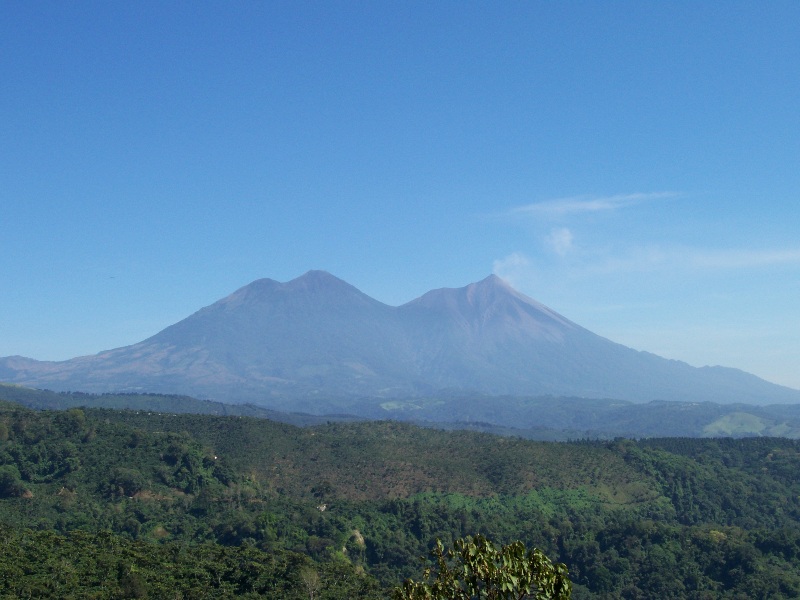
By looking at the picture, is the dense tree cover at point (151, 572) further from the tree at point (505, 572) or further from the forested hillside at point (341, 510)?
the tree at point (505, 572)

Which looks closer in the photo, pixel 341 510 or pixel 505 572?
pixel 505 572

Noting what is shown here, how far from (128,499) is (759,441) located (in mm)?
94924

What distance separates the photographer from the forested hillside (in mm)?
43062

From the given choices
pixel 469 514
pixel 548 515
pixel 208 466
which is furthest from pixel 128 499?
pixel 548 515

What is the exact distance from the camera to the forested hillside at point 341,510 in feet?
141

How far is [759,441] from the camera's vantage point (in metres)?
116

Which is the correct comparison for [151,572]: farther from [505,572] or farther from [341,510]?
[505,572]

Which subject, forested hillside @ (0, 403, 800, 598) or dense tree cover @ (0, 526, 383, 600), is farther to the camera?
forested hillside @ (0, 403, 800, 598)

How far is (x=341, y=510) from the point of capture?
226 ft

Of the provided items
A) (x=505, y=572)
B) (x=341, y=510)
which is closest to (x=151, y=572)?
(x=341, y=510)

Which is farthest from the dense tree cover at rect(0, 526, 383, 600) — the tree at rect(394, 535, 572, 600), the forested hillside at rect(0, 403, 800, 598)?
the tree at rect(394, 535, 572, 600)

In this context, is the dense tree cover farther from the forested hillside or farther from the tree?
the tree

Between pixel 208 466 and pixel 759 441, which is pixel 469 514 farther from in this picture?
pixel 759 441

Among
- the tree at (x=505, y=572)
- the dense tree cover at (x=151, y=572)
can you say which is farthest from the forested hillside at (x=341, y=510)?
the tree at (x=505, y=572)
